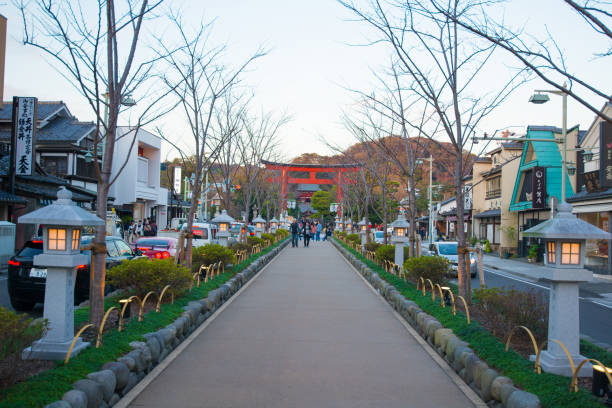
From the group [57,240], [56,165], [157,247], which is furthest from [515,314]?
[56,165]

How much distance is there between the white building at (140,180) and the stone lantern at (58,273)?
32.4 meters

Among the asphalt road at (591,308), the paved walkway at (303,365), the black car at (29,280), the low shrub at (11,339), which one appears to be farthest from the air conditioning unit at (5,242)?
the asphalt road at (591,308)

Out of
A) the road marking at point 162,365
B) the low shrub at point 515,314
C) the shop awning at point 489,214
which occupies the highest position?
the shop awning at point 489,214

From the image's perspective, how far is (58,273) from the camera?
220 inches

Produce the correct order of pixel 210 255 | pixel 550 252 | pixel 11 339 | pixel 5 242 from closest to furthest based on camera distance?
pixel 11 339 < pixel 550 252 < pixel 210 255 < pixel 5 242

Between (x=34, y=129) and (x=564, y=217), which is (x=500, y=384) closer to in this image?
(x=564, y=217)

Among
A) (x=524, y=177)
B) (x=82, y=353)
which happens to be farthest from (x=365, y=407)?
(x=524, y=177)

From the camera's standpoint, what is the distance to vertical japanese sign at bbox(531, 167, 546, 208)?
97.6 feet

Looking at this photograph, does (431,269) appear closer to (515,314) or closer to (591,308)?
(515,314)

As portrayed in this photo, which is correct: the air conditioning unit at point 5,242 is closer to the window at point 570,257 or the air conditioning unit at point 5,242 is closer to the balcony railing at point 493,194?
the window at point 570,257

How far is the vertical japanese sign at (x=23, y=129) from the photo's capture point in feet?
73.1

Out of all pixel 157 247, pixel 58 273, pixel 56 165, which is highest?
pixel 56 165

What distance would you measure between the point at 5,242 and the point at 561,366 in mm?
19738

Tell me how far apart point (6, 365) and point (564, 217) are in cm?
575
